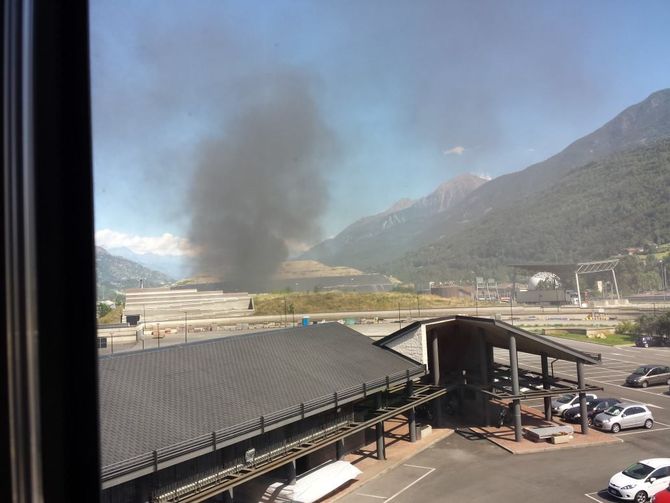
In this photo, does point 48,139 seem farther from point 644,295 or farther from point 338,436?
point 644,295

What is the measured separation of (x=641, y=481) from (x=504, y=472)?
224 cm

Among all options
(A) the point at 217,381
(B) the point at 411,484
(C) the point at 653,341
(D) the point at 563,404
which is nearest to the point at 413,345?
(B) the point at 411,484

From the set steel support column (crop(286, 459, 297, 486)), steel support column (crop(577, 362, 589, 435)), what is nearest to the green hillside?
steel support column (crop(577, 362, 589, 435))

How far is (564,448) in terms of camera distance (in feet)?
34.1

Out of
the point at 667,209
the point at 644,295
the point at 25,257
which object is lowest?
the point at 644,295

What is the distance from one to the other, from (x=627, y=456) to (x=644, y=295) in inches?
2485

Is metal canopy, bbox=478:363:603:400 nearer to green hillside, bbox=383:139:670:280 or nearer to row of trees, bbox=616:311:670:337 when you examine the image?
row of trees, bbox=616:311:670:337

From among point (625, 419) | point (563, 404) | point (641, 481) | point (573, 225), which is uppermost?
point (573, 225)

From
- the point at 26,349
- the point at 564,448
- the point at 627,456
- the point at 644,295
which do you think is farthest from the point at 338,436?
the point at 644,295

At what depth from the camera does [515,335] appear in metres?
11.1

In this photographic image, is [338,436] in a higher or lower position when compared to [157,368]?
lower

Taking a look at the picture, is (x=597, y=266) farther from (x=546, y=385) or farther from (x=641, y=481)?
(x=641, y=481)

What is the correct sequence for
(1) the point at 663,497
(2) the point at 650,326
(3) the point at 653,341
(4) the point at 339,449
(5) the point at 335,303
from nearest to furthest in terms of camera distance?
(1) the point at 663,497 < (4) the point at 339,449 < (3) the point at 653,341 < (2) the point at 650,326 < (5) the point at 335,303

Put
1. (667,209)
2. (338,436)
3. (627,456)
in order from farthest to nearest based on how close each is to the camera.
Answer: (667,209) → (627,456) → (338,436)
